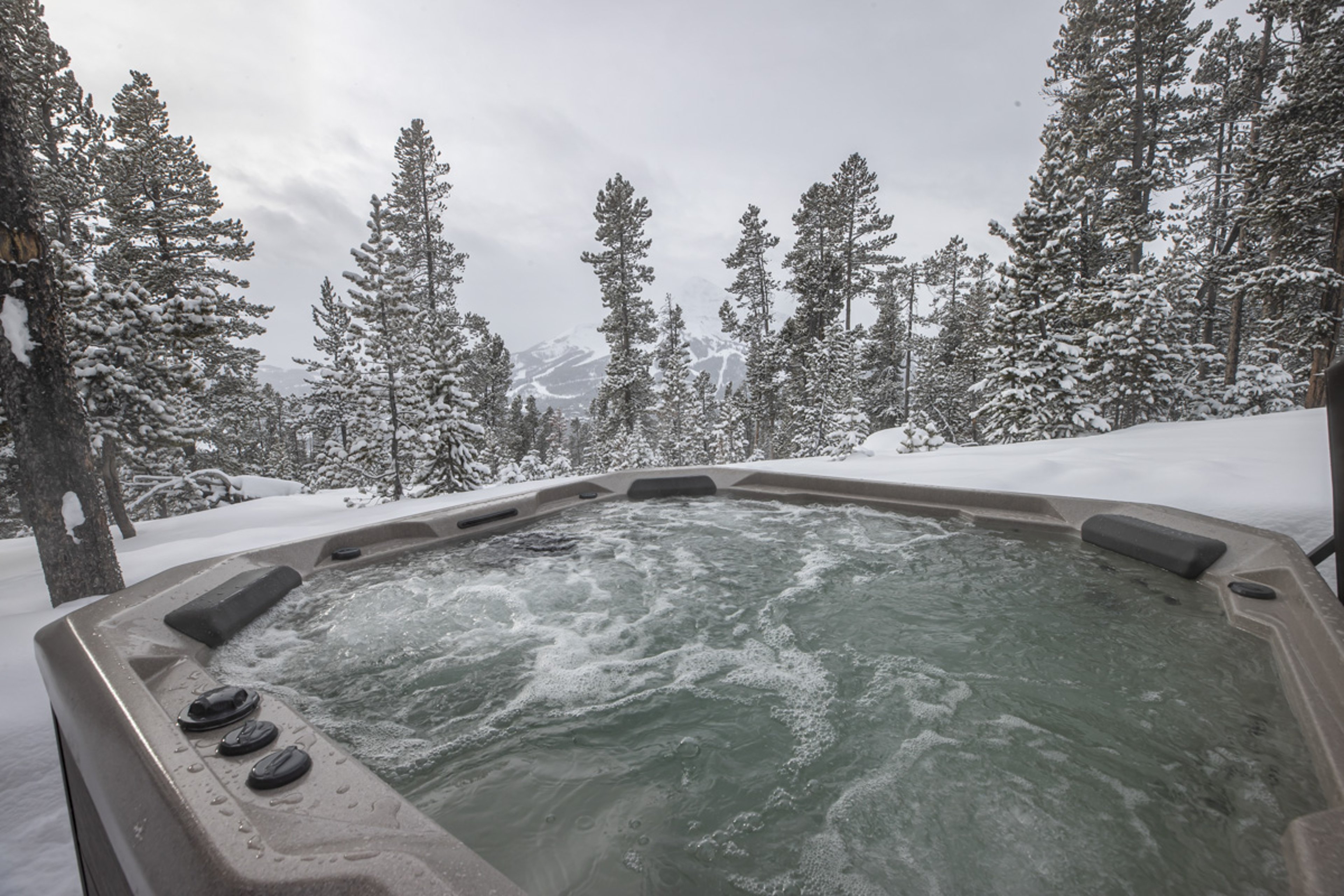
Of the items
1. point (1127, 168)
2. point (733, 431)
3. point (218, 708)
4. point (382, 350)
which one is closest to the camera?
point (218, 708)

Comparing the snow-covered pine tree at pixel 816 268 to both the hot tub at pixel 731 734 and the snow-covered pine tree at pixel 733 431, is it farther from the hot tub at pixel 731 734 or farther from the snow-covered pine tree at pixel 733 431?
the hot tub at pixel 731 734

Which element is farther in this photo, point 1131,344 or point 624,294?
point 624,294

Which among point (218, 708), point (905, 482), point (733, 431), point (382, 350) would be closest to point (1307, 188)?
point (905, 482)

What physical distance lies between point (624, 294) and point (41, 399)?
42.4 ft

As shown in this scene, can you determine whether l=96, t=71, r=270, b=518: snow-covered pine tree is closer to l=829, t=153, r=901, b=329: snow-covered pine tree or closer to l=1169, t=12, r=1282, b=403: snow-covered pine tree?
l=829, t=153, r=901, b=329: snow-covered pine tree

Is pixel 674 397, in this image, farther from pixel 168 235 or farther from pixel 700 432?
pixel 168 235

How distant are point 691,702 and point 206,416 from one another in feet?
35.4

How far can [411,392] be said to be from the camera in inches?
344

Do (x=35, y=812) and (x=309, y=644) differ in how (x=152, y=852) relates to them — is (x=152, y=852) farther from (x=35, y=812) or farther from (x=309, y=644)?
(x=309, y=644)

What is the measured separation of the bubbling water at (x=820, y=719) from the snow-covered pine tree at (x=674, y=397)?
584 inches

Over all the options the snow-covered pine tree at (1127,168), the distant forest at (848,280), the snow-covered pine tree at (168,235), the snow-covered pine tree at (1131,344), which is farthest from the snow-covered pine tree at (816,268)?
the snow-covered pine tree at (168,235)

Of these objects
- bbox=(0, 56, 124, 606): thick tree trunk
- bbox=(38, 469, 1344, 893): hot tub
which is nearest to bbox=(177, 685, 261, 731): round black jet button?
bbox=(38, 469, 1344, 893): hot tub

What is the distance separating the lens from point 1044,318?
28.0 feet

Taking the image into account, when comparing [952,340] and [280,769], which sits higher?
[952,340]
